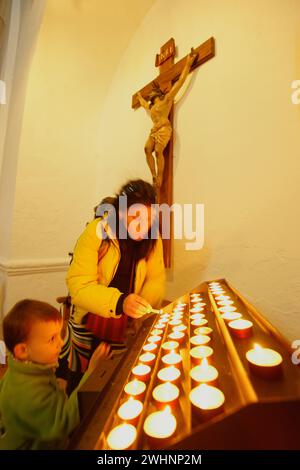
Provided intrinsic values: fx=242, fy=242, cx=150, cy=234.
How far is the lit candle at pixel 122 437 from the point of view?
13.8 inches

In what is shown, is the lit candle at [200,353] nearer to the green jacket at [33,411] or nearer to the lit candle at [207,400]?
the lit candle at [207,400]

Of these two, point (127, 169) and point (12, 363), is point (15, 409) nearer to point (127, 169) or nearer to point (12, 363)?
point (12, 363)

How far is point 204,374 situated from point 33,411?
1.53 feet

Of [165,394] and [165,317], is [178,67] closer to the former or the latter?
[165,317]

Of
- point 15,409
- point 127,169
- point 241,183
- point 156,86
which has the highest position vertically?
point 156,86


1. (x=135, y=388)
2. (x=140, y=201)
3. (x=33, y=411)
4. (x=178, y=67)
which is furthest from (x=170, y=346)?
(x=178, y=67)

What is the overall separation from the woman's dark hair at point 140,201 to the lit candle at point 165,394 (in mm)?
686

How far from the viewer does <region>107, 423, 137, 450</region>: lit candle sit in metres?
0.35

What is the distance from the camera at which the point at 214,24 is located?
4.80 ft

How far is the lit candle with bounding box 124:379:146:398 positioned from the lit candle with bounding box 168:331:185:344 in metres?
0.17

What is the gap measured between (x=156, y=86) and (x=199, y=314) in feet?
5.28

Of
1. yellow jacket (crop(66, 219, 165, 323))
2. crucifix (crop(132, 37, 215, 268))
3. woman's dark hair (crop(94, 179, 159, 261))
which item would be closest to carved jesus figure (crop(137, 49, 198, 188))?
crucifix (crop(132, 37, 215, 268))
